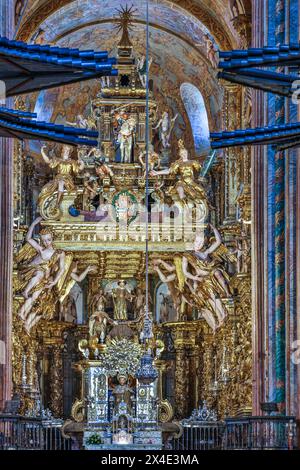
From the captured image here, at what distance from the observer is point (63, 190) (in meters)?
45.8

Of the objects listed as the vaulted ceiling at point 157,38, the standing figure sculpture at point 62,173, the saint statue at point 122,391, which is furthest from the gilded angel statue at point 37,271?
the vaulted ceiling at point 157,38

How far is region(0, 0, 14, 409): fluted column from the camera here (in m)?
41.2

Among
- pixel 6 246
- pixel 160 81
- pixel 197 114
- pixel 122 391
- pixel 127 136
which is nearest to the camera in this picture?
pixel 6 246

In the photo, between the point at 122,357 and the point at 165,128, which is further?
the point at 165,128

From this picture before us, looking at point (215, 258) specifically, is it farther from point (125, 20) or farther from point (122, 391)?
point (125, 20)

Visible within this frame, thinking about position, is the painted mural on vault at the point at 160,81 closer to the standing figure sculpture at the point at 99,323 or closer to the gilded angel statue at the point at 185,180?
the gilded angel statue at the point at 185,180

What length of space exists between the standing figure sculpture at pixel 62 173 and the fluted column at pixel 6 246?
369cm

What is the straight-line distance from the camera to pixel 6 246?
138 ft

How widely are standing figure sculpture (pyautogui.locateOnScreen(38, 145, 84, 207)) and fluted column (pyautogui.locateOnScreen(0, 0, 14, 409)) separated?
3.69 m

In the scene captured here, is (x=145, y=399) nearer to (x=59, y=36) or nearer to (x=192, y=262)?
(x=192, y=262)

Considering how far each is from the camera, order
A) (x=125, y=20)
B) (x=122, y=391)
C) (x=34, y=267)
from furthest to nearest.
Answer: (x=125, y=20)
(x=122, y=391)
(x=34, y=267)

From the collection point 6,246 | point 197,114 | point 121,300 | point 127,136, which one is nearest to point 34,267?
point 6,246

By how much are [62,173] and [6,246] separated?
4658 mm

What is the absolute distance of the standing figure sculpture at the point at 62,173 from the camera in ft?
150
